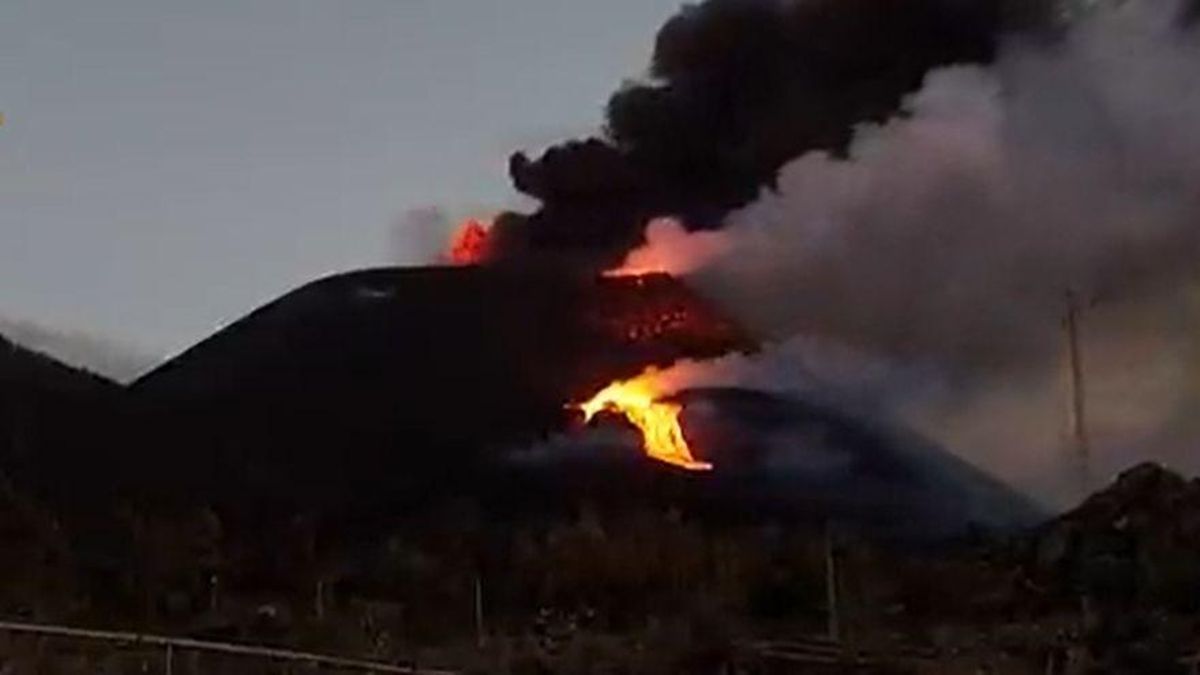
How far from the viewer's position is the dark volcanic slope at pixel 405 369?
43.4m

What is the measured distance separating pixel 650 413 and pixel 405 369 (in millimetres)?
5322

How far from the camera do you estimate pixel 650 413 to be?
4359 cm

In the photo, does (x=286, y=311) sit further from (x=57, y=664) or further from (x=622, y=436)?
(x=57, y=664)

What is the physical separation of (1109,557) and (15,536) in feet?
64.6

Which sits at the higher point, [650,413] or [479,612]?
[650,413]

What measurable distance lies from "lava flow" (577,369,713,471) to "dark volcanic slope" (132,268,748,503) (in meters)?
0.40

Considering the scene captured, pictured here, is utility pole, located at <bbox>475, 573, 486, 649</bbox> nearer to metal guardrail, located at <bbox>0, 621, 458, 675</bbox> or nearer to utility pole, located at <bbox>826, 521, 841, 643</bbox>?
metal guardrail, located at <bbox>0, 621, 458, 675</bbox>

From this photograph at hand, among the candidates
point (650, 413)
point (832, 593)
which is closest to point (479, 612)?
point (832, 593)

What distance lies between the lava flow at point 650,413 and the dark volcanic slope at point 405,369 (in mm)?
404

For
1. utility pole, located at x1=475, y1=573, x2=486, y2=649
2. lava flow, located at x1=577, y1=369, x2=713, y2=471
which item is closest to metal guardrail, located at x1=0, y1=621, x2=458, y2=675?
utility pole, located at x1=475, y1=573, x2=486, y2=649

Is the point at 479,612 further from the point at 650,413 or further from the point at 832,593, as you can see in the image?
the point at 650,413

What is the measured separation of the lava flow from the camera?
42406 millimetres

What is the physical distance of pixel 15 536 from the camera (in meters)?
40.4

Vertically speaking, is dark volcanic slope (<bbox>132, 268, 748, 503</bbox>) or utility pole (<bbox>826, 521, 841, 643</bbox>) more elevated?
dark volcanic slope (<bbox>132, 268, 748, 503</bbox>)
